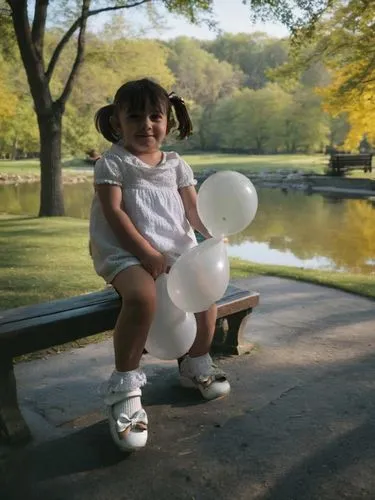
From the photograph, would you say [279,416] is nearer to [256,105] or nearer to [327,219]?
[327,219]

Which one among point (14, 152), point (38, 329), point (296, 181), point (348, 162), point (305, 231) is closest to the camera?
point (38, 329)

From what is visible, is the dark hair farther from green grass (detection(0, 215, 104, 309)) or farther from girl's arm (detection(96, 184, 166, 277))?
green grass (detection(0, 215, 104, 309))

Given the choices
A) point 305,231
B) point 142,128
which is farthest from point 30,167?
point 142,128

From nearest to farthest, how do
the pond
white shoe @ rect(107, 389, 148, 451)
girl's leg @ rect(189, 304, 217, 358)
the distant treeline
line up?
1. white shoe @ rect(107, 389, 148, 451)
2. girl's leg @ rect(189, 304, 217, 358)
3. the pond
4. the distant treeline

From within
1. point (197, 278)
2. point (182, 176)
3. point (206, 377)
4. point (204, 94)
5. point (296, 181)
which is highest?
point (204, 94)

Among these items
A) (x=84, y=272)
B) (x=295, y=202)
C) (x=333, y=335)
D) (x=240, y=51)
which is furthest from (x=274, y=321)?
(x=240, y=51)

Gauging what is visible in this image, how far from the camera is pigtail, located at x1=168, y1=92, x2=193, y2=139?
8.65 feet

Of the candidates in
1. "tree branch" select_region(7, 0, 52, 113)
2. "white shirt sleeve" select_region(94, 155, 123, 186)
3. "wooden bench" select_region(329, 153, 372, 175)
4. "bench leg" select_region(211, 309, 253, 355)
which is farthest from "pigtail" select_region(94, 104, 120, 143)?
"wooden bench" select_region(329, 153, 372, 175)

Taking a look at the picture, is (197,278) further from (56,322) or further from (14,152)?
(14,152)

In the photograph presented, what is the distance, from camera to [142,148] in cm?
248

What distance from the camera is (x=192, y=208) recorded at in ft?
8.75

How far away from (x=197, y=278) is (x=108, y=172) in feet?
2.04

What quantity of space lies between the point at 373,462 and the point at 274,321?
193 centimetres

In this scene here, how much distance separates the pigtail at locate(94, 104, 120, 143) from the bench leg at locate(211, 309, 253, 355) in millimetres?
1295
